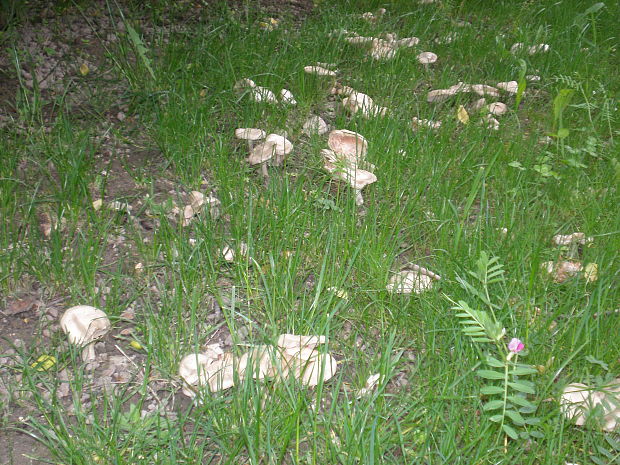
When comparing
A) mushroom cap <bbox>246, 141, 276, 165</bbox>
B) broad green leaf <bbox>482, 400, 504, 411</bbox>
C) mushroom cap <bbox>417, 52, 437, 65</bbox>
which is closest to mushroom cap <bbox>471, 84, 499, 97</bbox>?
mushroom cap <bbox>417, 52, 437, 65</bbox>

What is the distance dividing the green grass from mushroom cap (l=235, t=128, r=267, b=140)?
0.11 m

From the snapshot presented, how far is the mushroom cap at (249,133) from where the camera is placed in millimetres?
3092

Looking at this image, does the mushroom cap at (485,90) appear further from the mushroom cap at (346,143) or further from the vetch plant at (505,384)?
the vetch plant at (505,384)

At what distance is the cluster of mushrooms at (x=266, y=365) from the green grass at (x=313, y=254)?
0.06 m

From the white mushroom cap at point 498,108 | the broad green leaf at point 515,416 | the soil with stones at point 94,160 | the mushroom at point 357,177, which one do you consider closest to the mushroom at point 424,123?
the white mushroom cap at point 498,108

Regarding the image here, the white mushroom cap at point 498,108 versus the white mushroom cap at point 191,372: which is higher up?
the white mushroom cap at point 498,108

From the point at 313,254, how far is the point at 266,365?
660mm

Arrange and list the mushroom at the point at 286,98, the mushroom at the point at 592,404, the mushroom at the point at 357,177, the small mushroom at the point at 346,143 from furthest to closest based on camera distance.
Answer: the mushroom at the point at 286,98 → the small mushroom at the point at 346,143 → the mushroom at the point at 357,177 → the mushroom at the point at 592,404

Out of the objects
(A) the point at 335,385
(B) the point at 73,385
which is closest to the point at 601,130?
(A) the point at 335,385

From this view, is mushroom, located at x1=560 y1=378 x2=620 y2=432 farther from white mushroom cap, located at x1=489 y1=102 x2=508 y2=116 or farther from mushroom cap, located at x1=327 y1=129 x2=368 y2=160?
white mushroom cap, located at x1=489 y1=102 x2=508 y2=116

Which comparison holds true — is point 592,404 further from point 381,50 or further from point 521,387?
point 381,50

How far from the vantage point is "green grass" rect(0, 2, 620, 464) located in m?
1.90

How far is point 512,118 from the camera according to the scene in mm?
3646

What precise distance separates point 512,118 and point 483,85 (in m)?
0.27
